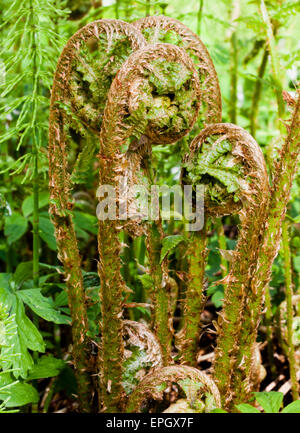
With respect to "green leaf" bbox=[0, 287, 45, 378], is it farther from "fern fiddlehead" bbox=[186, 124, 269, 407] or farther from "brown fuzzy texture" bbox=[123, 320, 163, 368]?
"fern fiddlehead" bbox=[186, 124, 269, 407]

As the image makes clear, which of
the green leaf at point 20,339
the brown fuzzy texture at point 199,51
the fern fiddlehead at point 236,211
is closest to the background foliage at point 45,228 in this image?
the green leaf at point 20,339

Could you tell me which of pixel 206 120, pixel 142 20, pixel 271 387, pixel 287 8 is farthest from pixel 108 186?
pixel 271 387

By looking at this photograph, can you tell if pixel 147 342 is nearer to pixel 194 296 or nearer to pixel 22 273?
pixel 194 296

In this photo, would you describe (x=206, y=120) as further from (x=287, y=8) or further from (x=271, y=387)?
(x=271, y=387)

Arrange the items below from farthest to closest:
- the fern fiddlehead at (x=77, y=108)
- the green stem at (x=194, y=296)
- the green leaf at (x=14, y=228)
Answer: the green leaf at (x=14, y=228), the green stem at (x=194, y=296), the fern fiddlehead at (x=77, y=108)

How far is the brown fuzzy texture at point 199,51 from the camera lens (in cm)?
132

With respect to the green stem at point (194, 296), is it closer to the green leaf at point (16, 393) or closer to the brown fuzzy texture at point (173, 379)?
the brown fuzzy texture at point (173, 379)

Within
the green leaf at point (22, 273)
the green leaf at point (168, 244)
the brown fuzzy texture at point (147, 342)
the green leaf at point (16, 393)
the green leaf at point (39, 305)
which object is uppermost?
the green leaf at point (168, 244)

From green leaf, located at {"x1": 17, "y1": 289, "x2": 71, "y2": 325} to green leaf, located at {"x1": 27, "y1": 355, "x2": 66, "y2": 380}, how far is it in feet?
0.51

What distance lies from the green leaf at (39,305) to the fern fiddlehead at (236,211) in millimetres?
529

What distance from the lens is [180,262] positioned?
1.75 m

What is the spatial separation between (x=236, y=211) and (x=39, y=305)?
71 cm

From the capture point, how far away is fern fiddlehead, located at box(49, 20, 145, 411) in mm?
1235

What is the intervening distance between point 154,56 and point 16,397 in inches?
41.0
